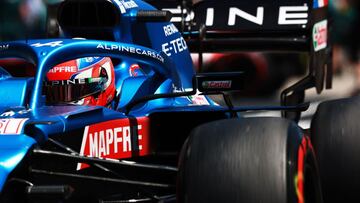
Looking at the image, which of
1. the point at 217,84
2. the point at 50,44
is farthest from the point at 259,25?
the point at 50,44

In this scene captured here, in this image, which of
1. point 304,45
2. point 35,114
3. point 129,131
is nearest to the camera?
point 35,114

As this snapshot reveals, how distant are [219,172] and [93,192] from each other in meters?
0.94

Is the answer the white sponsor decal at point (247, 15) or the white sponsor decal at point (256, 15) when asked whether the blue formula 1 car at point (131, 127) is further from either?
the white sponsor decal at point (247, 15)

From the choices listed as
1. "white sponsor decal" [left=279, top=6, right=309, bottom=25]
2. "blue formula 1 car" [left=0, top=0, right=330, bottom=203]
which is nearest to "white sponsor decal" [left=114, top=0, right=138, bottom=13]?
"blue formula 1 car" [left=0, top=0, right=330, bottom=203]

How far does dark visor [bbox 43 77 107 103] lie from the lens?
4941 mm

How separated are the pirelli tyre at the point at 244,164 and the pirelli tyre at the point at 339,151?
31.1 inches

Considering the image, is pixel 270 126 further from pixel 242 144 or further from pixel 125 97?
pixel 125 97

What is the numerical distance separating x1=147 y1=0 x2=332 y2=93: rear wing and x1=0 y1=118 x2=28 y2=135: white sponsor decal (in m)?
2.95

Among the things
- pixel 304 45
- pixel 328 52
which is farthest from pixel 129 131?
pixel 328 52

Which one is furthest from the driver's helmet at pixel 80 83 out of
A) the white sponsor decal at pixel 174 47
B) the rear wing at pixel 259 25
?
the rear wing at pixel 259 25

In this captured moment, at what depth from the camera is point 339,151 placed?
477cm

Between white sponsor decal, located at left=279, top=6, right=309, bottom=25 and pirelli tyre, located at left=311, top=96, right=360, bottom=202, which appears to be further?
white sponsor decal, located at left=279, top=6, right=309, bottom=25

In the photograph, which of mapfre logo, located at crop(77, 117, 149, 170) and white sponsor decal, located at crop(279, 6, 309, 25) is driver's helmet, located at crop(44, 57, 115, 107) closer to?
mapfre logo, located at crop(77, 117, 149, 170)

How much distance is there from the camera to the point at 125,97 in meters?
5.24
